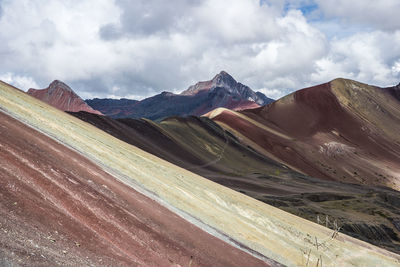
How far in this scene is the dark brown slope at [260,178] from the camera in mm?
62188

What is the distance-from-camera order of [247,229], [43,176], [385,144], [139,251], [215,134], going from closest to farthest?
1. [139,251]
2. [43,176]
3. [247,229]
4. [215,134]
5. [385,144]

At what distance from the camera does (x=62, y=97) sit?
19362 cm

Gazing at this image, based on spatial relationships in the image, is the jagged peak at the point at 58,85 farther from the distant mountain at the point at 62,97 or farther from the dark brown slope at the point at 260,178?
the dark brown slope at the point at 260,178

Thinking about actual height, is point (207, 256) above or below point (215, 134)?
below

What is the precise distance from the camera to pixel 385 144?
495 ft

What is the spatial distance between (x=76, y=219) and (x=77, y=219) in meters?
0.11

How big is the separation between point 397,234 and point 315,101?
111 m

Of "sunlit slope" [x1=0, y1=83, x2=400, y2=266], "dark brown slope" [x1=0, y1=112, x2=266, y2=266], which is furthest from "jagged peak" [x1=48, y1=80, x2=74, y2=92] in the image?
"dark brown slope" [x1=0, y1=112, x2=266, y2=266]

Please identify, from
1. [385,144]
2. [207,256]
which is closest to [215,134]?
[385,144]

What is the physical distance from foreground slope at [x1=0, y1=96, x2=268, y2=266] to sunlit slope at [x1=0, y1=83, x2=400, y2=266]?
128 inches

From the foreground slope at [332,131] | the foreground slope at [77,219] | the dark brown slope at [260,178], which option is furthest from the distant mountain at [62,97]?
the foreground slope at [77,219]

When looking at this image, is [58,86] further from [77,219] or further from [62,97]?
[77,219]

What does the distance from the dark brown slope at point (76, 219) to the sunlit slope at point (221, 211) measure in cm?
336

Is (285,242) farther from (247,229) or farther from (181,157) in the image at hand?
(181,157)
